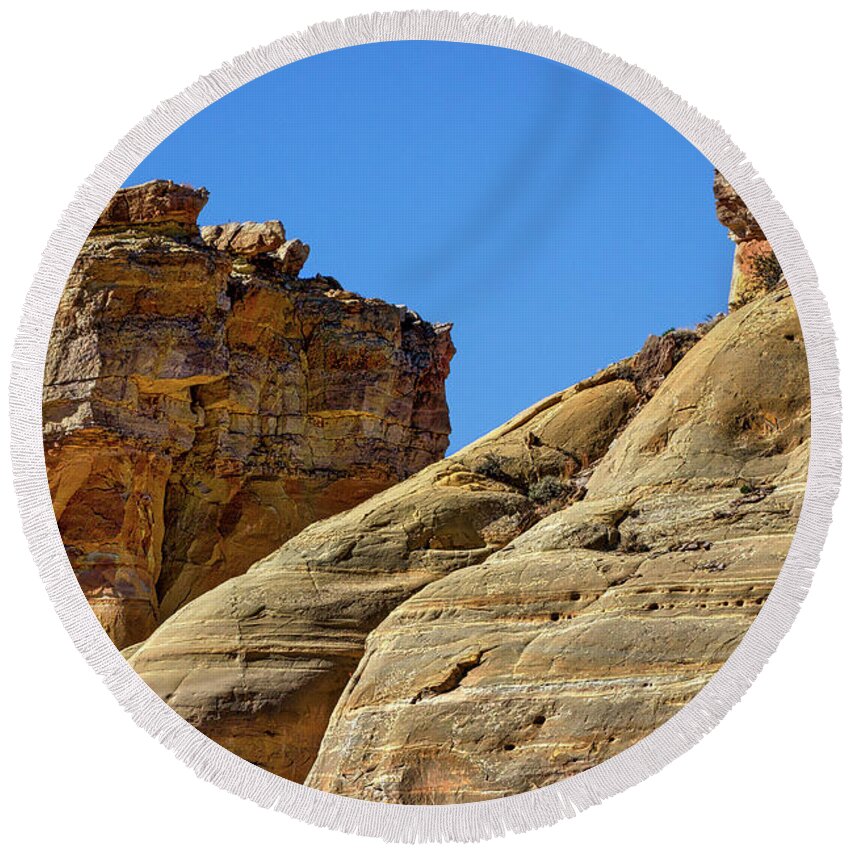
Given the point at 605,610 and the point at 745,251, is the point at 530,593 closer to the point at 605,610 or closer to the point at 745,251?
the point at 605,610

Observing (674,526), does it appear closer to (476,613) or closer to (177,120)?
(476,613)

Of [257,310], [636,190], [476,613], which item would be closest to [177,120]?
[636,190]

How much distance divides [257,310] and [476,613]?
15.1m

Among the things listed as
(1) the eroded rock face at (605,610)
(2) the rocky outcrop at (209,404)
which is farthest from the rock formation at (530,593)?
(2) the rocky outcrop at (209,404)

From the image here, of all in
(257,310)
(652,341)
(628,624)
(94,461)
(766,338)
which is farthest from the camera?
(257,310)

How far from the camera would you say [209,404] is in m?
24.2

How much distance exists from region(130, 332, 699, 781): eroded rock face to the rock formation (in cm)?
2

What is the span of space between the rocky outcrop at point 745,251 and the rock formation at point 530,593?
0.16 ft

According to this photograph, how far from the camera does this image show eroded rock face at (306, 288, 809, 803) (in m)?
9.30

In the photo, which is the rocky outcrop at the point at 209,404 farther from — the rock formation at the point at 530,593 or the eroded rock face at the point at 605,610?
the eroded rock face at the point at 605,610

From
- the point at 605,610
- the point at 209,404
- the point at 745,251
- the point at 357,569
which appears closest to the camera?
the point at 605,610

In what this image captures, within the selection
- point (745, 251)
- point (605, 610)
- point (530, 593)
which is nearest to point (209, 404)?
point (745, 251)

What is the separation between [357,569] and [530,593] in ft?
7.45

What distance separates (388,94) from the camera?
10.6 metres
